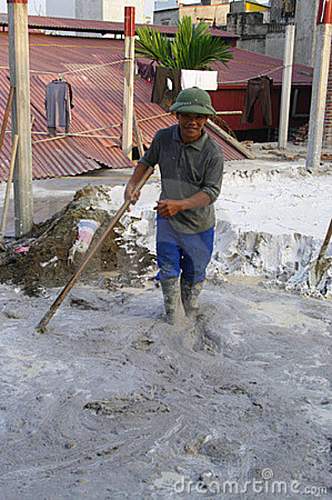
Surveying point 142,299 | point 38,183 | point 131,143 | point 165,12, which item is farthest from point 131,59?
point 165,12

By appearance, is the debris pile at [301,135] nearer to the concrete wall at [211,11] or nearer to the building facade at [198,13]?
the building facade at [198,13]

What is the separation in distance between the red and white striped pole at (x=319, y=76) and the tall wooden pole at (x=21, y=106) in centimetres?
527

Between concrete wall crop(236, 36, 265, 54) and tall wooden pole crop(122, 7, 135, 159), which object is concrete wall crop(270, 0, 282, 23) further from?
tall wooden pole crop(122, 7, 135, 159)

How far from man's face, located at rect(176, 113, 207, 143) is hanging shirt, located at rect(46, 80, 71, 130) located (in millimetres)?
7081

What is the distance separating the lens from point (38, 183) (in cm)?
945

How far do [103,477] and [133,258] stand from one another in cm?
336

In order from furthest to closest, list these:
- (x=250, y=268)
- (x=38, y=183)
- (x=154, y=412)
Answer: (x=38, y=183), (x=250, y=268), (x=154, y=412)

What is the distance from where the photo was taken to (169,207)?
3.86m

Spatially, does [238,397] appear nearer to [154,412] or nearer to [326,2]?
[154,412]

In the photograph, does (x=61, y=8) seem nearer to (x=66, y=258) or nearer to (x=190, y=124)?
(x=66, y=258)

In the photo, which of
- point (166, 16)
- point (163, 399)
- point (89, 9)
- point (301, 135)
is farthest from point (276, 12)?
point (163, 399)

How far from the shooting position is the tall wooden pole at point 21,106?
20.5 ft

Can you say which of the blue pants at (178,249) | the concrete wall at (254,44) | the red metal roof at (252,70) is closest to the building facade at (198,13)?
the concrete wall at (254,44)

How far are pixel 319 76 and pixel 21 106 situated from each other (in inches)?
227
